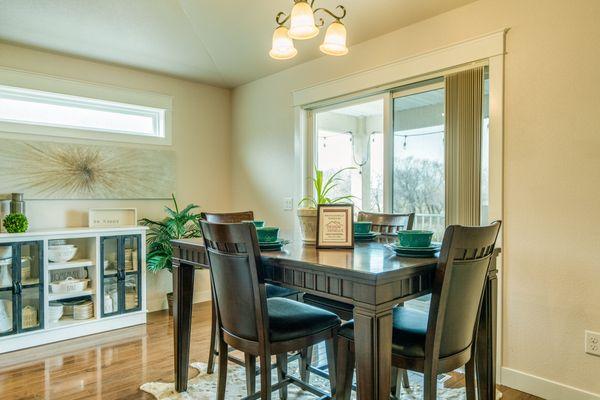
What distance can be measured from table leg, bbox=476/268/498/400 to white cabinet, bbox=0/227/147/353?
295cm

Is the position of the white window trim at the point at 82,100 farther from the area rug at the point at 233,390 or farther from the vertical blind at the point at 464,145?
the vertical blind at the point at 464,145

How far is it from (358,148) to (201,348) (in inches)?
81.9

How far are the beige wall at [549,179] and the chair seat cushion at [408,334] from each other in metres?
0.98

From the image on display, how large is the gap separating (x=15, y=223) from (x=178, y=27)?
2.08 meters

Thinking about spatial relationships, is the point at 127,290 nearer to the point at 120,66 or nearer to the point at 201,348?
the point at 201,348

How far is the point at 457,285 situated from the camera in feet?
4.87

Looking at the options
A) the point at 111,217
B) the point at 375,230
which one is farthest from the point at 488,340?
the point at 111,217

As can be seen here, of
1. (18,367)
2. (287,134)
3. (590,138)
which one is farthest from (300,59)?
(18,367)

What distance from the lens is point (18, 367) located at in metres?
2.76

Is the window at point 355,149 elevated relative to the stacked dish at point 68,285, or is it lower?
elevated

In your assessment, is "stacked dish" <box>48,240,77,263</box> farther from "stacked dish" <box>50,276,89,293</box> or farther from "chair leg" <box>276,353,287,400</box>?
"chair leg" <box>276,353,287,400</box>

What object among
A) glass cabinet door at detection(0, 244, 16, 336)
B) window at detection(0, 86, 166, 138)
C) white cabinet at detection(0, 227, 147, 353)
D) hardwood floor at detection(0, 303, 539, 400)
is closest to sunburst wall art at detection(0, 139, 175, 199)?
window at detection(0, 86, 166, 138)

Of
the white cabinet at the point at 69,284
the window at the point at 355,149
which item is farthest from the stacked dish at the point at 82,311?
the window at the point at 355,149

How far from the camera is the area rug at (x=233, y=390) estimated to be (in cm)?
232
